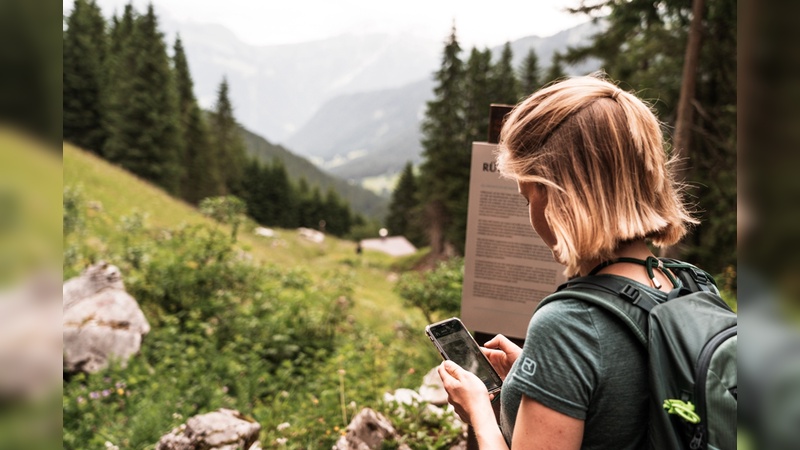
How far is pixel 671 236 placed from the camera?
1.61 metres

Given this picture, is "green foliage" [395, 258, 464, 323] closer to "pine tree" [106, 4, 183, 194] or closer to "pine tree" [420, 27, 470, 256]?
"pine tree" [420, 27, 470, 256]

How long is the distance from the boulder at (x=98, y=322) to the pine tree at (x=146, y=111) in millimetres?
36391

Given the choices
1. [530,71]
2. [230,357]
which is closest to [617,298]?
[230,357]

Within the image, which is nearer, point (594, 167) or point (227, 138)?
point (594, 167)

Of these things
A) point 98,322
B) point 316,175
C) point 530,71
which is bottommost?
point 98,322

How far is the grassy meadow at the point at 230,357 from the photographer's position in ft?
15.9

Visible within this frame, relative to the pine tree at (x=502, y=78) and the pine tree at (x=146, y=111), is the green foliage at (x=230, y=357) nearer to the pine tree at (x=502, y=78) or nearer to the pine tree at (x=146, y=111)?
the pine tree at (x=502, y=78)

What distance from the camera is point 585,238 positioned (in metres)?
1.40

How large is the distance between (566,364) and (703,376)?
11.3 inches

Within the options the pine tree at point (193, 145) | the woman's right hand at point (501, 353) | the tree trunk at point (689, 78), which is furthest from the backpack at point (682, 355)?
the pine tree at point (193, 145)

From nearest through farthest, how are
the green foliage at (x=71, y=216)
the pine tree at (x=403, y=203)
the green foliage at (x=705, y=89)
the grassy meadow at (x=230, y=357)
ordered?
the grassy meadow at (x=230, y=357), the green foliage at (x=71, y=216), the green foliage at (x=705, y=89), the pine tree at (x=403, y=203)

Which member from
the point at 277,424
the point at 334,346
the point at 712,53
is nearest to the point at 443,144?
the point at 712,53

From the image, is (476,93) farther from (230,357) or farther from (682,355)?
(682,355)

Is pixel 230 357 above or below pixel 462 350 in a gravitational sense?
below
